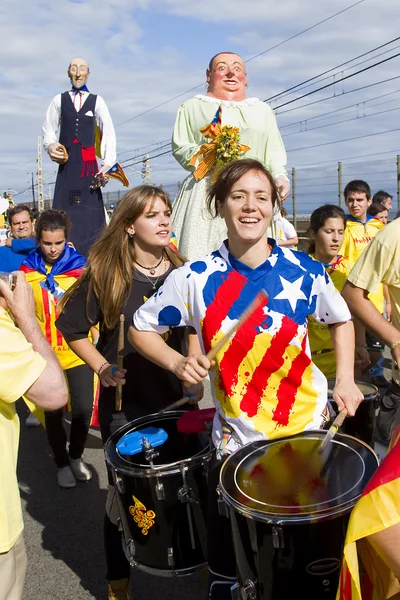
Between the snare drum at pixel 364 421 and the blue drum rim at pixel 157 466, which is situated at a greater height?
the blue drum rim at pixel 157 466

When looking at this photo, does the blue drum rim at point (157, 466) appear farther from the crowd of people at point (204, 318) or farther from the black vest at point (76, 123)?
the black vest at point (76, 123)

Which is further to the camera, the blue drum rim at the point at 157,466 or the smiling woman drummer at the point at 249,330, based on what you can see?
the blue drum rim at the point at 157,466

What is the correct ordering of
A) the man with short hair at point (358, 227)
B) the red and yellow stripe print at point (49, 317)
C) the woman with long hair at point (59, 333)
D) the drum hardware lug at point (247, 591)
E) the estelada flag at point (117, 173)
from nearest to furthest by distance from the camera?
the drum hardware lug at point (247, 591) < the woman with long hair at point (59, 333) < the red and yellow stripe print at point (49, 317) < the estelada flag at point (117, 173) < the man with short hair at point (358, 227)

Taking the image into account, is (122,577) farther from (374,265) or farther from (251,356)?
(374,265)

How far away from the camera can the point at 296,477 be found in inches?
80.0

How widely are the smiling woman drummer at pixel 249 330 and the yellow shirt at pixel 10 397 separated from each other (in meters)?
0.59

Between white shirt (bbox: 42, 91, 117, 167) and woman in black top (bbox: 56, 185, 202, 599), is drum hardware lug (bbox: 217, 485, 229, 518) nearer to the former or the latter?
woman in black top (bbox: 56, 185, 202, 599)

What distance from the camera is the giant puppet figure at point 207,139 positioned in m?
4.71

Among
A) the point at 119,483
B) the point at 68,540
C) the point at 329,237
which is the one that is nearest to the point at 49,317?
the point at 68,540

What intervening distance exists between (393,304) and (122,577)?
190 centimetres

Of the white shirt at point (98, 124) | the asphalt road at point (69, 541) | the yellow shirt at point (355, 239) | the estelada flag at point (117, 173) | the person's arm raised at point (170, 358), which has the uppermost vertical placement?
the white shirt at point (98, 124)

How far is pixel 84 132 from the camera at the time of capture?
259 inches

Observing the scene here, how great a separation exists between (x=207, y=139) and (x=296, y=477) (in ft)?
10.3

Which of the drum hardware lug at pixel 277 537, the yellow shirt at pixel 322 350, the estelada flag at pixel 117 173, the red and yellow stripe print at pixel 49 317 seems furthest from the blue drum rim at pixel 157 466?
the estelada flag at pixel 117 173
